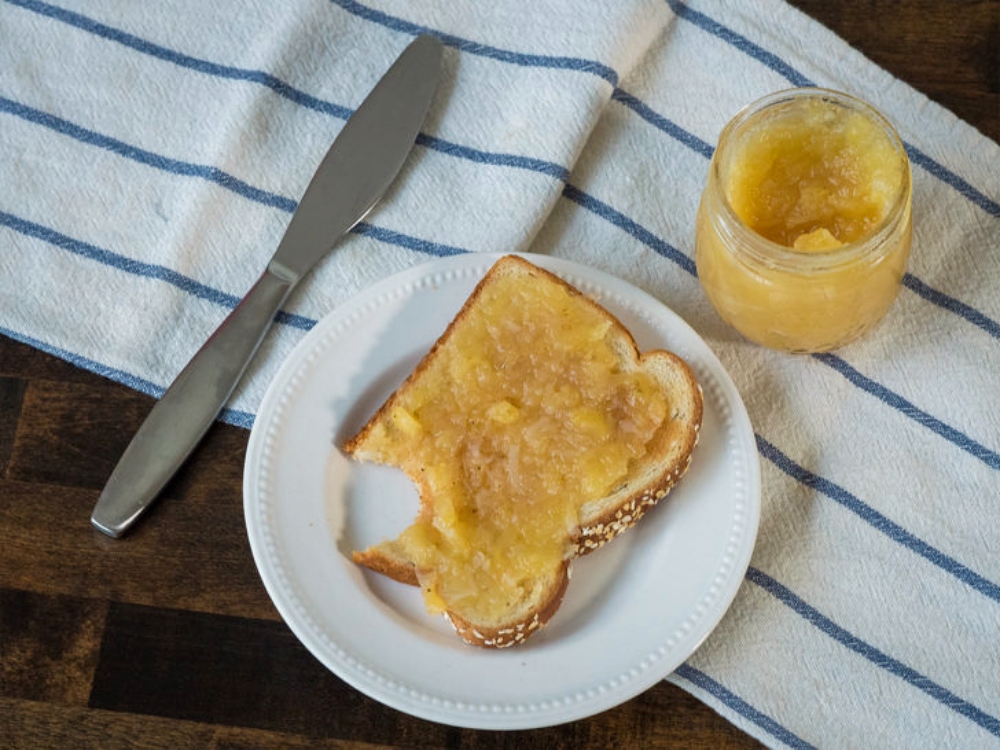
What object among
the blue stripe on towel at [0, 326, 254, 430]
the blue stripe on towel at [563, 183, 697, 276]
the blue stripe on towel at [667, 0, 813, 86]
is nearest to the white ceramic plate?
the blue stripe on towel at [563, 183, 697, 276]

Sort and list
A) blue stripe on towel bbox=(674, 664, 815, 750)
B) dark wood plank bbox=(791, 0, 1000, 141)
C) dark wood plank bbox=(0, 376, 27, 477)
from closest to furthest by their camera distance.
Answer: blue stripe on towel bbox=(674, 664, 815, 750) → dark wood plank bbox=(0, 376, 27, 477) → dark wood plank bbox=(791, 0, 1000, 141)

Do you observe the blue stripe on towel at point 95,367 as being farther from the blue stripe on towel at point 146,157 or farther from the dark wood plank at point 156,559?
the blue stripe on towel at point 146,157

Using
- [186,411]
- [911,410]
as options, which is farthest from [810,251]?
[186,411]

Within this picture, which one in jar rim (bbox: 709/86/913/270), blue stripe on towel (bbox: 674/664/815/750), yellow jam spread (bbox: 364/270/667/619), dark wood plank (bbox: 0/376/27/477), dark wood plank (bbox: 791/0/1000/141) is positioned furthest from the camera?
dark wood plank (bbox: 791/0/1000/141)

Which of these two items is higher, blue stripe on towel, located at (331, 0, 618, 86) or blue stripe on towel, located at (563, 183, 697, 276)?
blue stripe on towel, located at (331, 0, 618, 86)

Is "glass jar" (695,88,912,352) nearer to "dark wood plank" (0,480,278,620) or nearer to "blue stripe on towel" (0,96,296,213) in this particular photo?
"blue stripe on towel" (0,96,296,213)

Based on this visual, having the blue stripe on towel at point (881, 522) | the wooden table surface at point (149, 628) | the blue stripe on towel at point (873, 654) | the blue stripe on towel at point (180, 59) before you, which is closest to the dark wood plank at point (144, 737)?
the wooden table surface at point (149, 628)

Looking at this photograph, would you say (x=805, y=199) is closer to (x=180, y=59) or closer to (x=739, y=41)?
(x=739, y=41)
